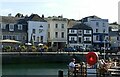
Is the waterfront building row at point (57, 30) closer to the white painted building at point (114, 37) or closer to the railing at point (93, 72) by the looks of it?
the white painted building at point (114, 37)

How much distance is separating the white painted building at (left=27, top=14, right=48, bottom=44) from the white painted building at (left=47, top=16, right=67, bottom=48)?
154 cm

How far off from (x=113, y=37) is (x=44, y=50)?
30887mm

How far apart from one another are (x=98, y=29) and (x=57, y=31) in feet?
36.4

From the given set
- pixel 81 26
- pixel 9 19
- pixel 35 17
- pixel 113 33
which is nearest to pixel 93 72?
pixel 9 19

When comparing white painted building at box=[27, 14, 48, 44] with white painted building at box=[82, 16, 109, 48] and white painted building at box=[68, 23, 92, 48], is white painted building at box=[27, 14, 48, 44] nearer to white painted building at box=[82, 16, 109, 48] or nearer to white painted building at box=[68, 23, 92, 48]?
white painted building at box=[68, 23, 92, 48]

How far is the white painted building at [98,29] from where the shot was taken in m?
82.9

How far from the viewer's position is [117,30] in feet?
294

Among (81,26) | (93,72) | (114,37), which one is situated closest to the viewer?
(93,72)

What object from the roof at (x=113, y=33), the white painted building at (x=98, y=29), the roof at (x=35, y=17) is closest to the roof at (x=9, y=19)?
the roof at (x=35, y=17)

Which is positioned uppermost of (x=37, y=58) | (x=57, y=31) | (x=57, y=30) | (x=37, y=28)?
(x=37, y=28)

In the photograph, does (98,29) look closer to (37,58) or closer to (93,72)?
(37,58)

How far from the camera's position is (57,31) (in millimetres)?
78375

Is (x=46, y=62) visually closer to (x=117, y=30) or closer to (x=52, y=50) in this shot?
(x=52, y=50)

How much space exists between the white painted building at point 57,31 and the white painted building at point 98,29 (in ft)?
23.9
